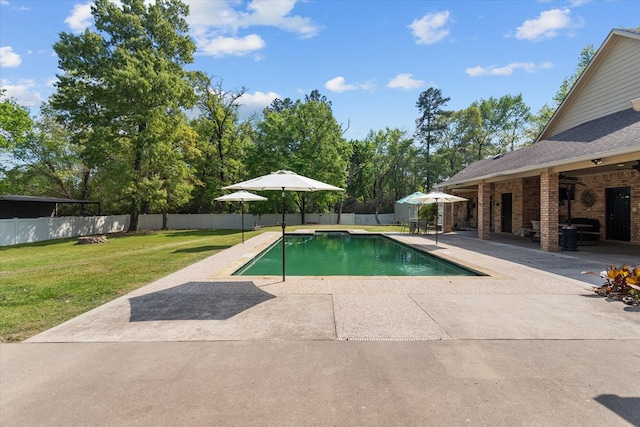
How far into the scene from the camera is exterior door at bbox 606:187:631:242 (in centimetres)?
1228

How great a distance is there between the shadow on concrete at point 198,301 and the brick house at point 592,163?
9436 millimetres

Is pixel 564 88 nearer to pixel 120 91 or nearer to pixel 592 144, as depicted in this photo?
pixel 592 144

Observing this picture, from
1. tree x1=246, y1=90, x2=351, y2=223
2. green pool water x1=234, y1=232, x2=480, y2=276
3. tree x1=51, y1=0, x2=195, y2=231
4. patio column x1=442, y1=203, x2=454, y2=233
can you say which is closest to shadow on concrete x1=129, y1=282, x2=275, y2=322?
green pool water x1=234, y1=232, x2=480, y2=276

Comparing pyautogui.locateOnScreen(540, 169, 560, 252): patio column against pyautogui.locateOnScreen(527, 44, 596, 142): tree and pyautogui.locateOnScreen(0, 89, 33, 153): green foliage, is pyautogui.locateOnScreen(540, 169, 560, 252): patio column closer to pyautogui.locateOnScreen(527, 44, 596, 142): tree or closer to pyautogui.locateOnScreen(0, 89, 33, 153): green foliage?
pyautogui.locateOnScreen(527, 44, 596, 142): tree

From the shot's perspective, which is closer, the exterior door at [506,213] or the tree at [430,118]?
the exterior door at [506,213]

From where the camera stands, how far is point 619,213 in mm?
12703

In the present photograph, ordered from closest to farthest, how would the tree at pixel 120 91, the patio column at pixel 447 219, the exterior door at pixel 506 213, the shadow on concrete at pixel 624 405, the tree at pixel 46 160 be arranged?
the shadow on concrete at pixel 624 405 < the exterior door at pixel 506 213 < the patio column at pixel 447 219 < the tree at pixel 120 91 < the tree at pixel 46 160

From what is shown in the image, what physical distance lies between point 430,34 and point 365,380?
14298mm

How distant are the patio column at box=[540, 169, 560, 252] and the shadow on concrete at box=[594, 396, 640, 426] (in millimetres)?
9755

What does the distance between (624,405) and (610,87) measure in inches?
598

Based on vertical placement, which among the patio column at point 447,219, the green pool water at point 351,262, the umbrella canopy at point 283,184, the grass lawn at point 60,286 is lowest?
the green pool water at point 351,262

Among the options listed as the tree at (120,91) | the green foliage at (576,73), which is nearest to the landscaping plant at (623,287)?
the tree at (120,91)

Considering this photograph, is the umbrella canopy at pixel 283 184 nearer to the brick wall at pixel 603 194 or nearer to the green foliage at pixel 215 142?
the brick wall at pixel 603 194

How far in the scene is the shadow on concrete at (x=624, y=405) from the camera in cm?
233
